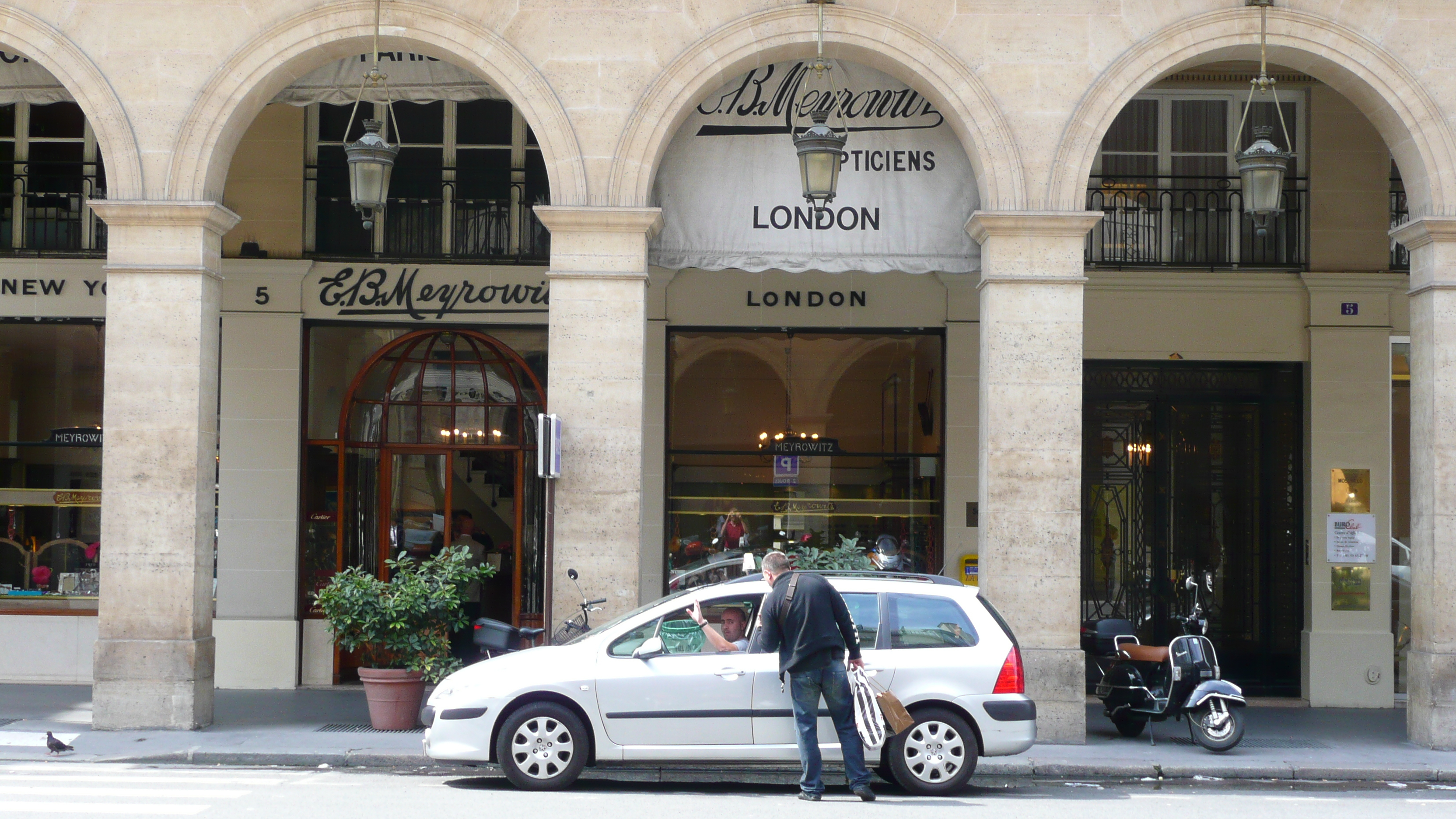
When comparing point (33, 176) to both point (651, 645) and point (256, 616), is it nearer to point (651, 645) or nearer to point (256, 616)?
point (256, 616)

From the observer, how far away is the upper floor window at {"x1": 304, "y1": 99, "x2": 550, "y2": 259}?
14.7 m

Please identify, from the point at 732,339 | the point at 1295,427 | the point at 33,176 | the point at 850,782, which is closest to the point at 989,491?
the point at 850,782

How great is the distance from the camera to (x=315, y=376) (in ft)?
48.8

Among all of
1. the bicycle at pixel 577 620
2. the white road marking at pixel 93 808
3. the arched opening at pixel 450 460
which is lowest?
the white road marking at pixel 93 808

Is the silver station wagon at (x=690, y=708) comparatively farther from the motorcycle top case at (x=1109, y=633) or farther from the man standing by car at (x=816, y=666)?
the motorcycle top case at (x=1109, y=633)

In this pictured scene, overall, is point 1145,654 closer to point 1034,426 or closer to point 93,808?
point 1034,426

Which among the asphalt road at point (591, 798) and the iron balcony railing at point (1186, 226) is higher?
the iron balcony railing at point (1186, 226)

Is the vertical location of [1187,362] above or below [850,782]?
above

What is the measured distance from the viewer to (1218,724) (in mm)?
10945

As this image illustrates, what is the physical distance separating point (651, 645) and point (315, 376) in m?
7.22

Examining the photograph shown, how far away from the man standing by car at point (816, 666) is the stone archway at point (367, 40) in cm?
431

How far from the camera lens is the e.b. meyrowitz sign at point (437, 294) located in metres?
14.7

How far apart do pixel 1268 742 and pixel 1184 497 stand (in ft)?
13.0

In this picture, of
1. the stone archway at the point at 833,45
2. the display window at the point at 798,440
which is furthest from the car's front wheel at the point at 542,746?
the display window at the point at 798,440
